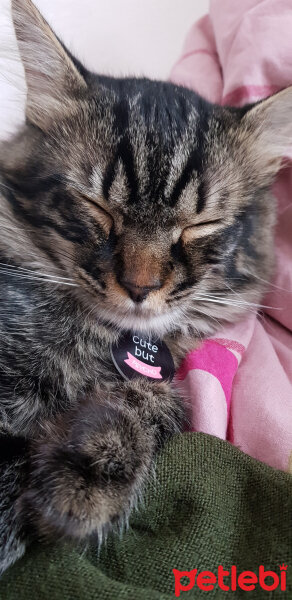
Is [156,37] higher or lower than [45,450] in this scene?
higher

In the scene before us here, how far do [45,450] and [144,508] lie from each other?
0.17m

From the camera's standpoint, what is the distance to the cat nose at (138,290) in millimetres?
831

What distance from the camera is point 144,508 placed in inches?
30.1

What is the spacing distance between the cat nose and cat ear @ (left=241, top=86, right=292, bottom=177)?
366mm

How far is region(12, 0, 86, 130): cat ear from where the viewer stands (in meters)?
0.88

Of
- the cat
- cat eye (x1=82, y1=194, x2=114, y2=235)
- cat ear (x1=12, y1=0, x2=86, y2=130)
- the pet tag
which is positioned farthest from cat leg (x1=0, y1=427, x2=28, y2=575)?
cat ear (x1=12, y1=0, x2=86, y2=130)

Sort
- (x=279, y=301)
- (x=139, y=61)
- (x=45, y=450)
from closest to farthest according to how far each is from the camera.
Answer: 1. (x=45, y=450)
2. (x=279, y=301)
3. (x=139, y=61)

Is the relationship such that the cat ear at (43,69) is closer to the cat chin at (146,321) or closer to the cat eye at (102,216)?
the cat eye at (102,216)

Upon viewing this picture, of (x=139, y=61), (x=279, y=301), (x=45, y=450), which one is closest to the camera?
(x=45, y=450)

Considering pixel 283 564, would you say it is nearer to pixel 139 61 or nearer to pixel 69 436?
pixel 69 436

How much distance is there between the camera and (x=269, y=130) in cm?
103

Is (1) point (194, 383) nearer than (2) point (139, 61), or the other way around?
(1) point (194, 383)

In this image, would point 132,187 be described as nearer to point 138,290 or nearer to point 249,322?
point 138,290

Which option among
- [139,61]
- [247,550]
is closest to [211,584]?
[247,550]
